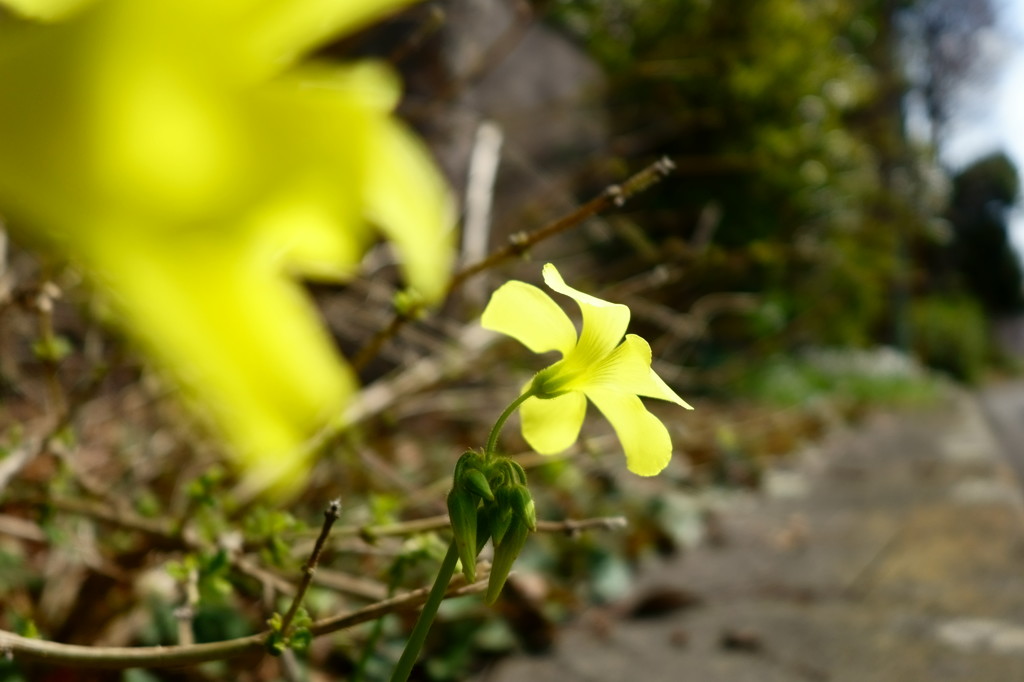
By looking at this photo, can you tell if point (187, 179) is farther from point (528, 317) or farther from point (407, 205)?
point (528, 317)

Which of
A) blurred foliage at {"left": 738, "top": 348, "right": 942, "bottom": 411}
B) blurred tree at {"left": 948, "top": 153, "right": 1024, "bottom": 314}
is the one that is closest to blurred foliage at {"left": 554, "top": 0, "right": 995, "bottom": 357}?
blurred foliage at {"left": 738, "top": 348, "right": 942, "bottom": 411}

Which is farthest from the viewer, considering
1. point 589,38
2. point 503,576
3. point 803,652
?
point 589,38

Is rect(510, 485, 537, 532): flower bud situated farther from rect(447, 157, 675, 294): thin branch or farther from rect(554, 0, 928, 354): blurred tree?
rect(554, 0, 928, 354): blurred tree

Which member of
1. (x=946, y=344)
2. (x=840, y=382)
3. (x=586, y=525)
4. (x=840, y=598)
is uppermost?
(x=586, y=525)

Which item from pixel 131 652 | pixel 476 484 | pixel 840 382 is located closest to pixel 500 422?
pixel 476 484

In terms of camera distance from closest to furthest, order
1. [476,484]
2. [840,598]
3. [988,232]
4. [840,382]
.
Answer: [476,484]
[840,598]
[840,382]
[988,232]

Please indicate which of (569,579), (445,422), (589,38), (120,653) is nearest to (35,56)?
(120,653)

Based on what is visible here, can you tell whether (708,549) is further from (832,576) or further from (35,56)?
(35,56)
